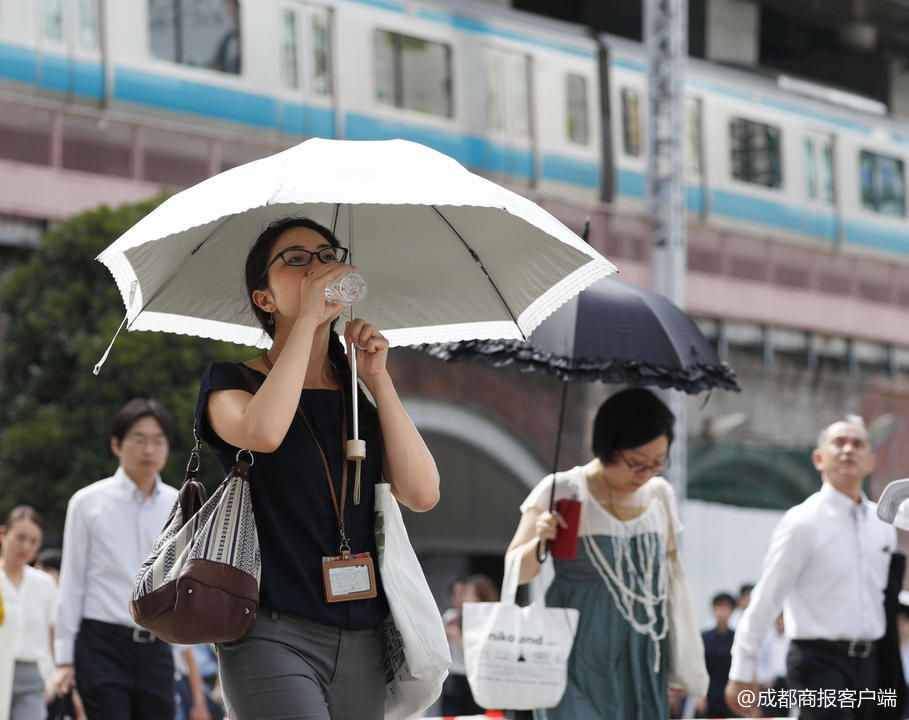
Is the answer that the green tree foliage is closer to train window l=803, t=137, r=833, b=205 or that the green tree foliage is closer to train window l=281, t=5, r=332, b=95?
train window l=281, t=5, r=332, b=95

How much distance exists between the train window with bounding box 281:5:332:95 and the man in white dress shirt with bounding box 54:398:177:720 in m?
15.6

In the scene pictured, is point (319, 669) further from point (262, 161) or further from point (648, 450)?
point (648, 450)

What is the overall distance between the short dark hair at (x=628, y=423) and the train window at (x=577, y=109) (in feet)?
66.1

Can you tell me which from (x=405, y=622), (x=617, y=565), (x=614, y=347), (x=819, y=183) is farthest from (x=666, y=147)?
(x=819, y=183)

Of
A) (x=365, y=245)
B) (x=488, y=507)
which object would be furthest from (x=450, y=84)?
(x=365, y=245)

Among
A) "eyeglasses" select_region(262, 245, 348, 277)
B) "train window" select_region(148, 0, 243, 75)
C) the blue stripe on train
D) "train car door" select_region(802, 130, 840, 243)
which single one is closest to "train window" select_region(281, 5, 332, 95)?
"train window" select_region(148, 0, 243, 75)

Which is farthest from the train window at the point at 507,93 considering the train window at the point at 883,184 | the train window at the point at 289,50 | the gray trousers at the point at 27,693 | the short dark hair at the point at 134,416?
the short dark hair at the point at 134,416

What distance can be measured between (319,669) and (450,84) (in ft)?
69.6

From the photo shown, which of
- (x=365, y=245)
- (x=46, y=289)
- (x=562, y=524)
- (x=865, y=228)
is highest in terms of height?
(x=865, y=228)

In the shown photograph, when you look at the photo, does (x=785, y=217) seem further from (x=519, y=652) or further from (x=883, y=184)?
(x=519, y=652)

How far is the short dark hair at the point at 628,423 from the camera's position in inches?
238

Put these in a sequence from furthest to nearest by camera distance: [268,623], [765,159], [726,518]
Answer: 1. [765,159]
2. [726,518]
3. [268,623]

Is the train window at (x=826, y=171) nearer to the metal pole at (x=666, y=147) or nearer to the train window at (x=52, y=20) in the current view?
the train window at (x=52, y=20)

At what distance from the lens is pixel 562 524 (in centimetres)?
614
